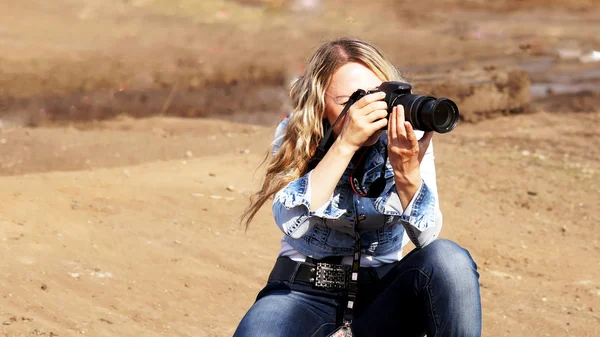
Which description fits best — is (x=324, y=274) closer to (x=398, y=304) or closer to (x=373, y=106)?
(x=398, y=304)

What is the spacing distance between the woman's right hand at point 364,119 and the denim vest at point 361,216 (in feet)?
0.56

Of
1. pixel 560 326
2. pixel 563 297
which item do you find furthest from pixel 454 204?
pixel 560 326

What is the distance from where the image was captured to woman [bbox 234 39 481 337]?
2.44 metres

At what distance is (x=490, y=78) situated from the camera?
9.32 m

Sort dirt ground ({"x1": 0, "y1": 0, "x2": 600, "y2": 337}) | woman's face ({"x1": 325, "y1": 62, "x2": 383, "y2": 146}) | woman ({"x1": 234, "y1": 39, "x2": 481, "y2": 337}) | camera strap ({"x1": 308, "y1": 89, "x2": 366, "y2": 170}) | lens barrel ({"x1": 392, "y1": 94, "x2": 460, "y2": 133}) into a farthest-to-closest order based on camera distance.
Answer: dirt ground ({"x1": 0, "y1": 0, "x2": 600, "y2": 337})
woman's face ({"x1": 325, "y1": 62, "x2": 383, "y2": 146})
camera strap ({"x1": 308, "y1": 89, "x2": 366, "y2": 170})
woman ({"x1": 234, "y1": 39, "x2": 481, "y2": 337})
lens barrel ({"x1": 392, "y1": 94, "x2": 460, "y2": 133})

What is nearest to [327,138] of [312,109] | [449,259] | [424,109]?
[312,109]

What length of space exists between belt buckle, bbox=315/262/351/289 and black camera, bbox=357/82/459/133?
0.49 m

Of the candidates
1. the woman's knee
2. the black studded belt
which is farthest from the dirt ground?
the woman's knee

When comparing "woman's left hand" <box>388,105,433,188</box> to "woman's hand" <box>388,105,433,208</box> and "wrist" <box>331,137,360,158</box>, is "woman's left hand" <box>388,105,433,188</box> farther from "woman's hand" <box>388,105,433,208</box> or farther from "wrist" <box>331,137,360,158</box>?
"wrist" <box>331,137,360,158</box>

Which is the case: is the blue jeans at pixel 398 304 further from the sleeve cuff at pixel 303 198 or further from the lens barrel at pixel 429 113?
the lens barrel at pixel 429 113

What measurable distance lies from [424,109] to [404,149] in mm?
143

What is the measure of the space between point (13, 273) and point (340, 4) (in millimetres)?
12365

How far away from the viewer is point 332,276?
258 centimetres

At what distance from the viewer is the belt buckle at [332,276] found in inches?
102
